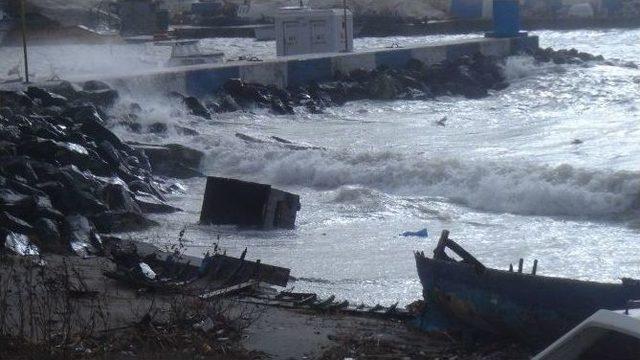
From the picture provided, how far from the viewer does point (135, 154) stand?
49.6 ft

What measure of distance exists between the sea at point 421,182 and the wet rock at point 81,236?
1.02m

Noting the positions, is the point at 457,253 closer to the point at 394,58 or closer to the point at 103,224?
the point at 103,224

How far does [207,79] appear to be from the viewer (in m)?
23.2

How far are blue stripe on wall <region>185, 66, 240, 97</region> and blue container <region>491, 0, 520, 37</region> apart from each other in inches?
502

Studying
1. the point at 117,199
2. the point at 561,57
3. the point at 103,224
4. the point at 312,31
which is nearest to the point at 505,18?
the point at 561,57

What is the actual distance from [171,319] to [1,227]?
9.70 ft

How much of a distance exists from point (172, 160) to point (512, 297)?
32.7ft

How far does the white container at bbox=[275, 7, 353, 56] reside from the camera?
28.7 m

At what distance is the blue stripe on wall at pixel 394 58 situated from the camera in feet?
95.5

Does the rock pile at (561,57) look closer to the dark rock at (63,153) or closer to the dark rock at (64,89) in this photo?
the dark rock at (64,89)

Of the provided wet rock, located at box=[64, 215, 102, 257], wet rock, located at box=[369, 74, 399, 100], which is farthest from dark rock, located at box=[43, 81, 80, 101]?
wet rock, located at box=[369, 74, 399, 100]

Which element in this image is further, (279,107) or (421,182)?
(279,107)

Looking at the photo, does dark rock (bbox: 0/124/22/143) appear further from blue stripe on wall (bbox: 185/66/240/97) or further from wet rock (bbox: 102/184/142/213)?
blue stripe on wall (bbox: 185/66/240/97)

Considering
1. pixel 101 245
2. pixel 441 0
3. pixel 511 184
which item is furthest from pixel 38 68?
pixel 441 0
